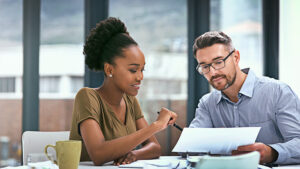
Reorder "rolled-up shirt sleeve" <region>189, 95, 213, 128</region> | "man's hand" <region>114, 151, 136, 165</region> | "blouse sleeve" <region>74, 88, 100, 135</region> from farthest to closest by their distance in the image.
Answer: "rolled-up shirt sleeve" <region>189, 95, 213, 128</region> < "blouse sleeve" <region>74, 88, 100, 135</region> < "man's hand" <region>114, 151, 136, 165</region>

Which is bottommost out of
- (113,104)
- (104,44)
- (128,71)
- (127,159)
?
(127,159)

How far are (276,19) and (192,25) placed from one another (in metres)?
0.81

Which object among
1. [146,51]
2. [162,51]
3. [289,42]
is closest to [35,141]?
[146,51]

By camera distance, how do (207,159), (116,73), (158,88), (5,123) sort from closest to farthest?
(207,159)
(116,73)
(5,123)
(158,88)

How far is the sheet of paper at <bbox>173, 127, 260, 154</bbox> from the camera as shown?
1620 millimetres

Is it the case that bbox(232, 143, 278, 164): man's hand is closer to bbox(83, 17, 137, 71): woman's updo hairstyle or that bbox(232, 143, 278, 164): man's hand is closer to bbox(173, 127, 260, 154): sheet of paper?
bbox(173, 127, 260, 154): sheet of paper

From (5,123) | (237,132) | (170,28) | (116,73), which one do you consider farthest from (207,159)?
(170,28)

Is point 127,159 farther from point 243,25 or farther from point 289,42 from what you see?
point 243,25

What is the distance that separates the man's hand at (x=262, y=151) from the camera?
1695 millimetres

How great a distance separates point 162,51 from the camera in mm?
3736

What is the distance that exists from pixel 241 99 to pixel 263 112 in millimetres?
140

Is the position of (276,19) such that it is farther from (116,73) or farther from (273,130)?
(116,73)

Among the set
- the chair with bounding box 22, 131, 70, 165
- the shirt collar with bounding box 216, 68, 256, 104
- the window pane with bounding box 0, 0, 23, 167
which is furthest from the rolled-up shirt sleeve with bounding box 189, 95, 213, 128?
the window pane with bounding box 0, 0, 23, 167

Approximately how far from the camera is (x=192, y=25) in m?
3.77
